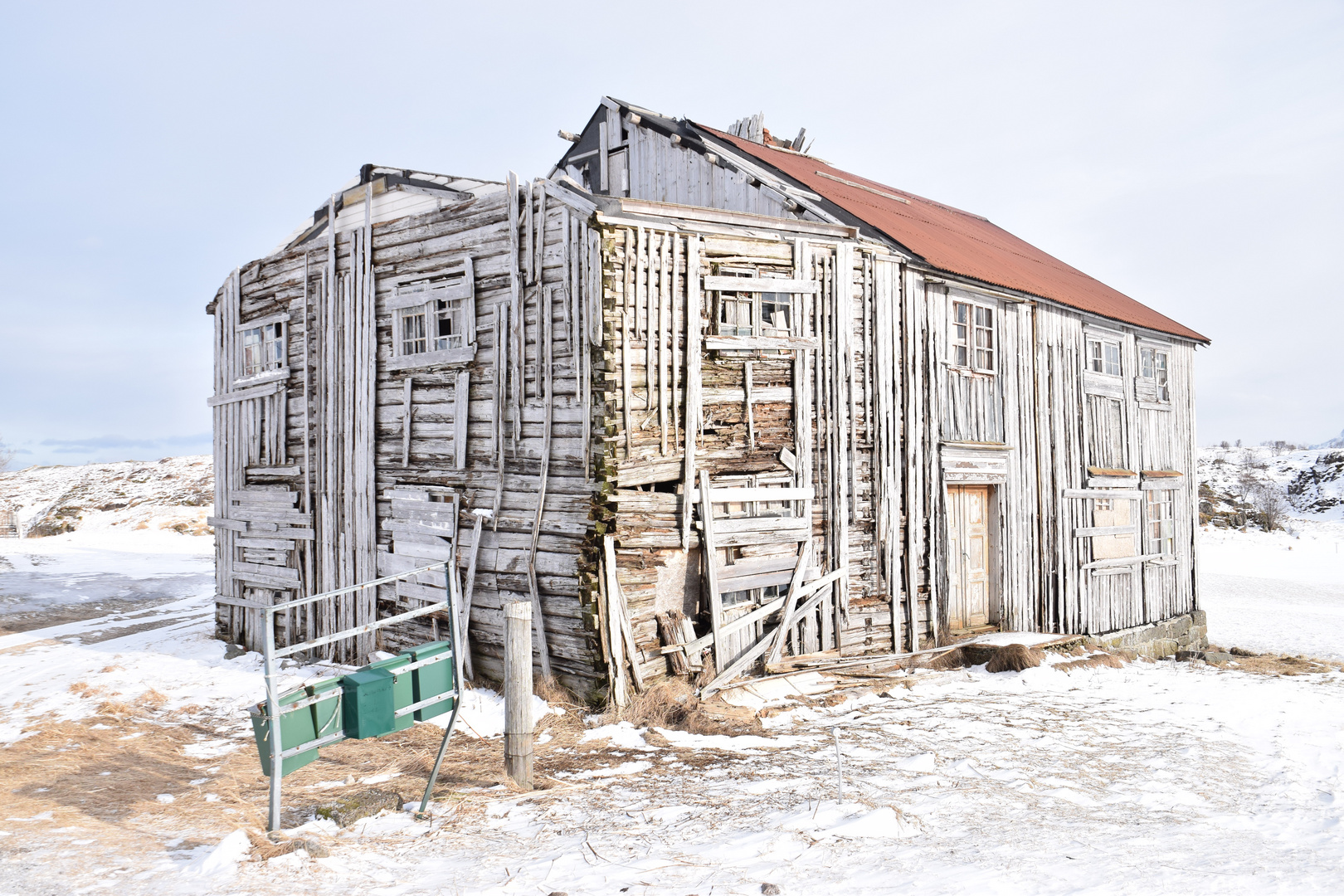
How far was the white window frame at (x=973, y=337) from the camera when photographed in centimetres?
1363

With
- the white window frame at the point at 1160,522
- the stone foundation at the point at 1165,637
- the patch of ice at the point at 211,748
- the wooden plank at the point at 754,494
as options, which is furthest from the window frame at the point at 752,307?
the white window frame at the point at 1160,522

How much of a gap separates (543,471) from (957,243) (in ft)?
32.4

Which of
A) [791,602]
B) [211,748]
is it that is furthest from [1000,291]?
[211,748]

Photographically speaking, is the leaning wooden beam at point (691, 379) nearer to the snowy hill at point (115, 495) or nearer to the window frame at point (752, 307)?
the window frame at point (752, 307)

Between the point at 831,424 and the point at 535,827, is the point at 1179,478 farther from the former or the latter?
the point at 535,827

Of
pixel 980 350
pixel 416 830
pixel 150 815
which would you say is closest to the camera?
pixel 416 830

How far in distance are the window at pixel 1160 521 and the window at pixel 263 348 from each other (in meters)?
Result: 16.4

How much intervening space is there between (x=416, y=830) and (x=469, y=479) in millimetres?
5714

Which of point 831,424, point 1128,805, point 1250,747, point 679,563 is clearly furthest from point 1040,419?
point 1128,805

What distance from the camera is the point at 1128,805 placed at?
6.88m

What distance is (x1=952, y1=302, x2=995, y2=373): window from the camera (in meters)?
13.8

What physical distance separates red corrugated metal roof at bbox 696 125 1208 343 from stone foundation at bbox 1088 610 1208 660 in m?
5.98

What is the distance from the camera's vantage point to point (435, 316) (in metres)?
11.7

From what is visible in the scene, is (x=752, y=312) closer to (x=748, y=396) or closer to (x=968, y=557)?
(x=748, y=396)
